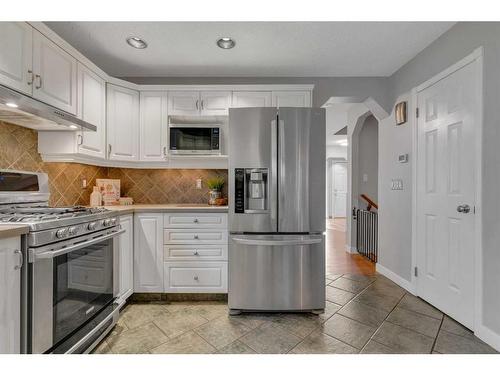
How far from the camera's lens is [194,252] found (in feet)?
7.70

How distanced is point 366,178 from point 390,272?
1.82m

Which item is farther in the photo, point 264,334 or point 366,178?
point 366,178

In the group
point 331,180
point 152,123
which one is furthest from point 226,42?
point 331,180

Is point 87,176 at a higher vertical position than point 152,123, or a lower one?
lower

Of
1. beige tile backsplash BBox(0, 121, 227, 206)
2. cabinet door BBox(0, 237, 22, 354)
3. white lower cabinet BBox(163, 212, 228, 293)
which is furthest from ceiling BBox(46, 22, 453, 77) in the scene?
cabinet door BBox(0, 237, 22, 354)

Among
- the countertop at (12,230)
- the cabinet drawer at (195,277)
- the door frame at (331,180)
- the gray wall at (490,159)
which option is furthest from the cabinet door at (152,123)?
the door frame at (331,180)

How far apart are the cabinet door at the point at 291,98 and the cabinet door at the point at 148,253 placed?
1.72 metres

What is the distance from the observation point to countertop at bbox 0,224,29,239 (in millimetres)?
1141

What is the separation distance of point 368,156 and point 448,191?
90.6 inches

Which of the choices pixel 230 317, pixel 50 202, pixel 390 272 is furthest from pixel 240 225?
pixel 390 272

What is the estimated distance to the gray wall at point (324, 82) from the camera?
295 centimetres

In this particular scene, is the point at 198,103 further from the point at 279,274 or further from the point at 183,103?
the point at 279,274

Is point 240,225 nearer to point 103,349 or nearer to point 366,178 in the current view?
point 103,349
